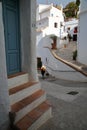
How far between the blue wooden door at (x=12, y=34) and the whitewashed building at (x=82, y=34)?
30.4 ft

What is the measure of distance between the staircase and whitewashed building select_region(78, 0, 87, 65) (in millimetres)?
9089

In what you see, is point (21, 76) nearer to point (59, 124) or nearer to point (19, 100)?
point (19, 100)

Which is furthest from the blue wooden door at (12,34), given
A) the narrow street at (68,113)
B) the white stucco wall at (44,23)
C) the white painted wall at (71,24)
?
the white painted wall at (71,24)

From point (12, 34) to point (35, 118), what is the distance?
2.51 m

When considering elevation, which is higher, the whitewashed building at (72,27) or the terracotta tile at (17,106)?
the whitewashed building at (72,27)

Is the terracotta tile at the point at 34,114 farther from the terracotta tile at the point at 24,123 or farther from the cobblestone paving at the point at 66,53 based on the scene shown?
the cobblestone paving at the point at 66,53

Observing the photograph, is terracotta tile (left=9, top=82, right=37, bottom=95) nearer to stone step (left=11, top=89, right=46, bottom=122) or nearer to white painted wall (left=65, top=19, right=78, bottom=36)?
stone step (left=11, top=89, right=46, bottom=122)

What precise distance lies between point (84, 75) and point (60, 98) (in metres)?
4.12

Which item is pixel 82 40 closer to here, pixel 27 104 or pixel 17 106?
pixel 27 104

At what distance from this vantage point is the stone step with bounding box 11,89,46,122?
3.63 meters

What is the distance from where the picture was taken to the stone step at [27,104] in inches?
Answer: 143

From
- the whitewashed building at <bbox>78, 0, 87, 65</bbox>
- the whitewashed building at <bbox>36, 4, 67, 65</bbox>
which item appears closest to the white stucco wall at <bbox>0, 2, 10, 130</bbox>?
the whitewashed building at <bbox>78, 0, 87, 65</bbox>

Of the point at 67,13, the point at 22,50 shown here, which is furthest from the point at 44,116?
the point at 67,13

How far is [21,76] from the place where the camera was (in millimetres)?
4488
